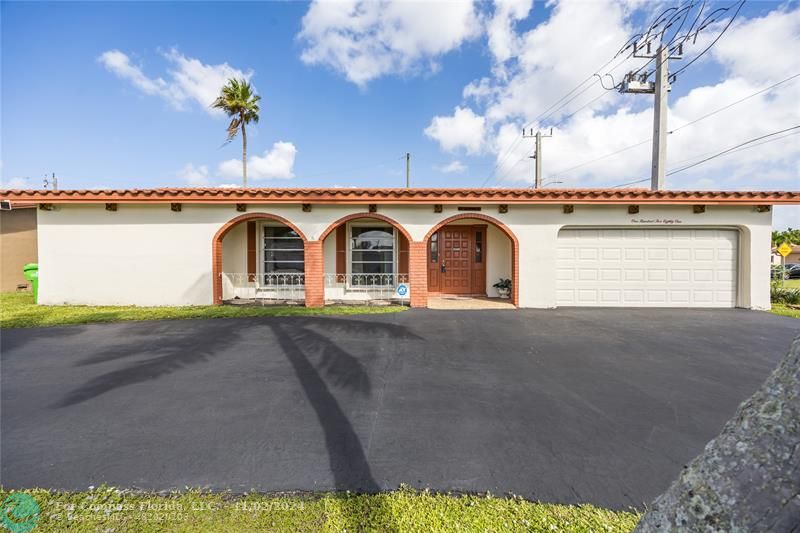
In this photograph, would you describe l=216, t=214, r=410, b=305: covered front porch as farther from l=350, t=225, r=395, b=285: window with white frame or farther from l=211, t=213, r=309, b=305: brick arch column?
l=211, t=213, r=309, b=305: brick arch column

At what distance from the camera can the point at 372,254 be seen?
10.8 m

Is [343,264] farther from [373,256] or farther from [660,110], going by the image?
[660,110]

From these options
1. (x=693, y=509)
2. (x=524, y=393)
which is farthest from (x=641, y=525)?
(x=524, y=393)

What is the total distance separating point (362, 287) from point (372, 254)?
1217mm

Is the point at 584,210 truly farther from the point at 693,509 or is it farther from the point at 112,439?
the point at 112,439

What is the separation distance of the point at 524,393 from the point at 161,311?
29.8ft

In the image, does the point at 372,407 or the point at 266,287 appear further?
the point at 266,287

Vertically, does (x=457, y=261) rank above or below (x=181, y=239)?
below

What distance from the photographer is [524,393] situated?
3.88 meters

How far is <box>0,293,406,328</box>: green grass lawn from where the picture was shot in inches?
287

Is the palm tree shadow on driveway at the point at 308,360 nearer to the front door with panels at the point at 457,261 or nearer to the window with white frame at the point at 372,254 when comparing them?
the window with white frame at the point at 372,254

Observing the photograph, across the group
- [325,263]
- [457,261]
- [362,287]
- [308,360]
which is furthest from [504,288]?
[308,360]

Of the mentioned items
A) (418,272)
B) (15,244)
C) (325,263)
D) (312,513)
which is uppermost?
(15,244)

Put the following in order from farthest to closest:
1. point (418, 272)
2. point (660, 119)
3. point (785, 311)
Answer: point (660, 119)
point (418, 272)
point (785, 311)
